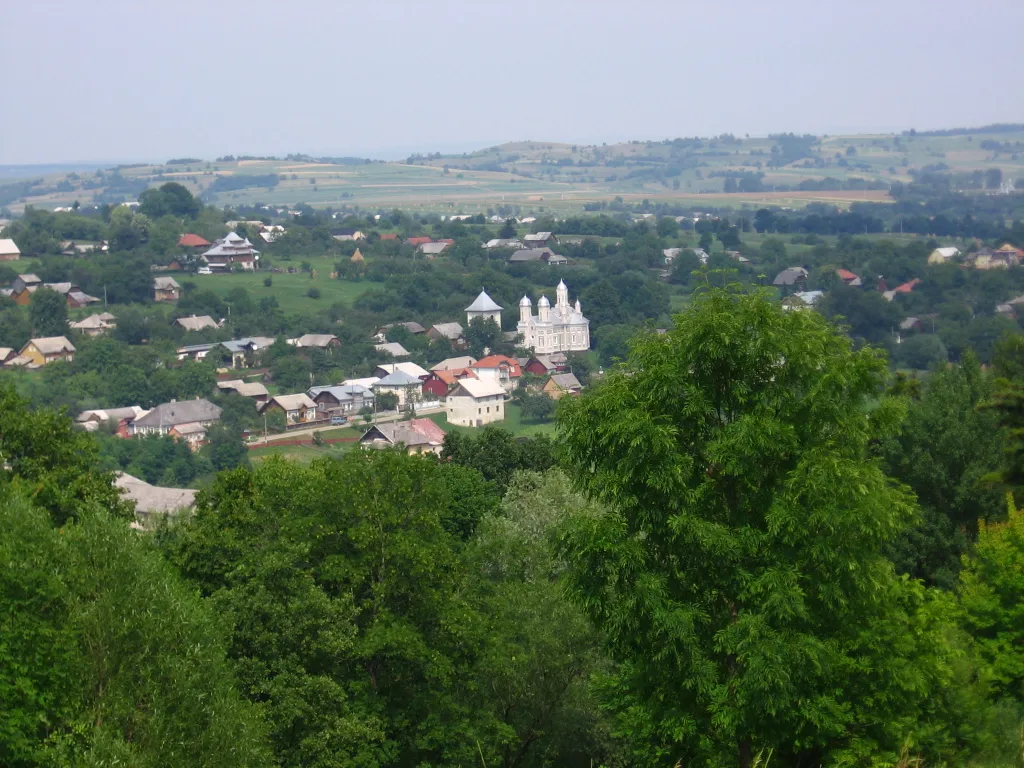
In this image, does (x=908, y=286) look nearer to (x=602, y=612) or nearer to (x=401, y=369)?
(x=401, y=369)

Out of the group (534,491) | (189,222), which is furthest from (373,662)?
(189,222)

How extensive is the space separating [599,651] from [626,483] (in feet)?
15.3

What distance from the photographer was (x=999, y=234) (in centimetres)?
11744

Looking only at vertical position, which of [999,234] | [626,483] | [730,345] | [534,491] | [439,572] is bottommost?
[999,234]

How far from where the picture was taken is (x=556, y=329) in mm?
74000

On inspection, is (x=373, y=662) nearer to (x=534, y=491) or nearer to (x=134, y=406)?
(x=534, y=491)

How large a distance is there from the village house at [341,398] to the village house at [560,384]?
26.2ft

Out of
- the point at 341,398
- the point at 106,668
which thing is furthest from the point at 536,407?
the point at 106,668

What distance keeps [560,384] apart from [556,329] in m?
12.7

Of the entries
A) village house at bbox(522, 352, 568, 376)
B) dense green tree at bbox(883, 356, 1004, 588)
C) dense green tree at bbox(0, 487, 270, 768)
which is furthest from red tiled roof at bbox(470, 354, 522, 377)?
dense green tree at bbox(0, 487, 270, 768)

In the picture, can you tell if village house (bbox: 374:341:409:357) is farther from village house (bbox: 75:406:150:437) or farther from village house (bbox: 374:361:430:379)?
village house (bbox: 75:406:150:437)

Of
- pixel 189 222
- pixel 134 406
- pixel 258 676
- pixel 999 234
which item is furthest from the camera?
pixel 999 234

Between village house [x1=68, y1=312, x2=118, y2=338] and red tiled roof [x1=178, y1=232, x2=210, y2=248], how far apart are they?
19.0 metres

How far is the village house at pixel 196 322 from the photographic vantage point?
7112 cm
